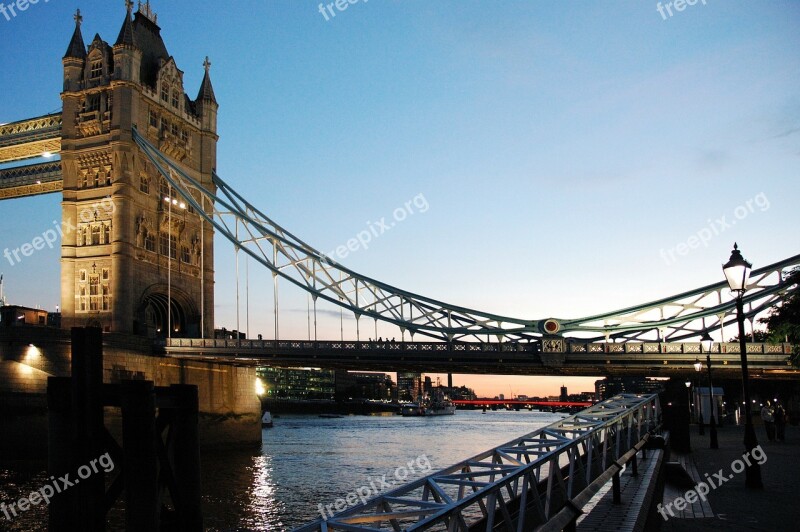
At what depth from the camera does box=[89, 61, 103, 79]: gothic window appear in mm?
56594

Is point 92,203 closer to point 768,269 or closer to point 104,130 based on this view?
point 104,130

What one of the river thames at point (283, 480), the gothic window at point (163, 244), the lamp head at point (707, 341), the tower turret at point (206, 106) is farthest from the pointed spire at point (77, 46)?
the lamp head at point (707, 341)

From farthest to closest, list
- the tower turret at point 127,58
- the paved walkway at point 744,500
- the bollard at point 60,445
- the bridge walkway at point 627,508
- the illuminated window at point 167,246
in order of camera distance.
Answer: the illuminated window at point 167,246 < the tower turret at point 127,58 < the paved walkway at point 744,500 < the bridge walkway at point 627,508 < the bollard at point 60,445

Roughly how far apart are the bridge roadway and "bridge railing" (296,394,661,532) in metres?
28.6

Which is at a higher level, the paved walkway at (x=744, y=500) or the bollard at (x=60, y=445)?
the bollard at (x=60, y=445)

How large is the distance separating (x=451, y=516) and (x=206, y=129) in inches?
2360

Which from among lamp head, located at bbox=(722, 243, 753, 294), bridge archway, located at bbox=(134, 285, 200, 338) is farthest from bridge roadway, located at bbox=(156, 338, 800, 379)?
lamp head, located at bbox=(722, 243, 753, 294)

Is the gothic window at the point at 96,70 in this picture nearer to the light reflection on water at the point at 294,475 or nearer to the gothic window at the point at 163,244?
the gothic window at the point at 163,244

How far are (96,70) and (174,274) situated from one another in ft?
52.2

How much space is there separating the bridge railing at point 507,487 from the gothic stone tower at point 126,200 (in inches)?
1618

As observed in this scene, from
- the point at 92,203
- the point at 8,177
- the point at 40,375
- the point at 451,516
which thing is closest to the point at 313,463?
the point at 40,375

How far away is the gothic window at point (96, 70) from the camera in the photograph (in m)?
56.6

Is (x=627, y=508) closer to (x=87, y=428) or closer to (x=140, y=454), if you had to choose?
(x=140, y=454)

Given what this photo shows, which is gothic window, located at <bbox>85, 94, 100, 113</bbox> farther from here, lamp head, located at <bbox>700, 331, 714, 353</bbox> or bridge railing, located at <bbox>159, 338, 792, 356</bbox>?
lamp head, located at <bbox>700, 331, 714, 353</bbox>
